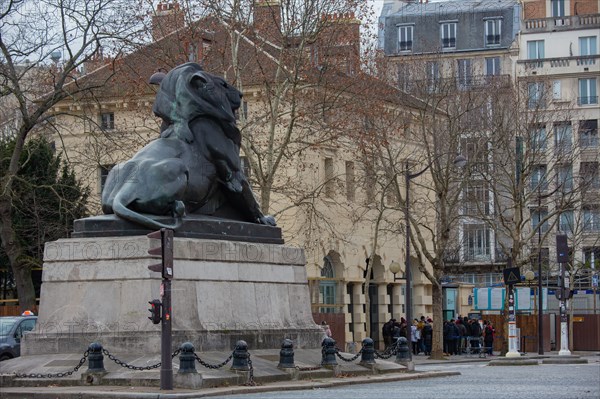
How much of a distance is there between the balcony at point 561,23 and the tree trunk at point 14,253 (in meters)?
47.1

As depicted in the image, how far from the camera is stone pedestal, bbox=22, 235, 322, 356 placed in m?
24.3

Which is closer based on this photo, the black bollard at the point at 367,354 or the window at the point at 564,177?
the black bollard at the point at 367,354

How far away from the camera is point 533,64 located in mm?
82125

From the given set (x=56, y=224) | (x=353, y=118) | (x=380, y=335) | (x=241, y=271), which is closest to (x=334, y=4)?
(x=353, y=118)

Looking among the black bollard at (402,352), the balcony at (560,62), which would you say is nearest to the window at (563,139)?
the balcony at (560,62)

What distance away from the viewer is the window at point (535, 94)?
186 ft

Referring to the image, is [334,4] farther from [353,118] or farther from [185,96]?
[185,96]

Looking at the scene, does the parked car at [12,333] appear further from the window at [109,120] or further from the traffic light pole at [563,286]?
the traffic light pole at [563,286]

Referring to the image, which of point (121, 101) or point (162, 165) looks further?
point (121, 101)

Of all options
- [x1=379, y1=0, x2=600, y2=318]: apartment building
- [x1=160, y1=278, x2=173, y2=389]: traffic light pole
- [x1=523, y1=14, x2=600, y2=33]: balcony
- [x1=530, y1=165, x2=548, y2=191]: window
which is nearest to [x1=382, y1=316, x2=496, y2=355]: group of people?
[x1=530, y1=165, x2=548, y2=191]: window

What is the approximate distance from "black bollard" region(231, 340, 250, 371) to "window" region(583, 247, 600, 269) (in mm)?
50215

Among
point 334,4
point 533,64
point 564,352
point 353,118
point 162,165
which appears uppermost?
point 533,64

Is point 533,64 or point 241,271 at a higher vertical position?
point 533,64

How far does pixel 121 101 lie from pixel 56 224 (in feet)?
17.9
